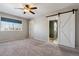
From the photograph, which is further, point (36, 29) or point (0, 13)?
point (36, 29)

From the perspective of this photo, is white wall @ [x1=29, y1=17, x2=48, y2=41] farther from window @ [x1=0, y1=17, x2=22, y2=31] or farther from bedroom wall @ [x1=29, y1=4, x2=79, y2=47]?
window @ [x1=0, y1=17, x2=22, y2=31]

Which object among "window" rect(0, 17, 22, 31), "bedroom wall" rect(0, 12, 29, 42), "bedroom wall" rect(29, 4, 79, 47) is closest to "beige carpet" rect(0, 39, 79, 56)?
"bedroom wall" rect(0, 12, 29, 42)

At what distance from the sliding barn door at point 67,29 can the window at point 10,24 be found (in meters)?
4.52

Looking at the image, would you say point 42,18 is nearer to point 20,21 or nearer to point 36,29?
point 36,29

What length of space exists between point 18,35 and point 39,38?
2168 millimetres

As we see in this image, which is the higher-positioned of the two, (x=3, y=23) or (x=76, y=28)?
(x=3, y=23)

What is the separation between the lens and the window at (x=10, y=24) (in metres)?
6.71

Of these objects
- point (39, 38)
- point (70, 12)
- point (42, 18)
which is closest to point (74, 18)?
point (70, 12)

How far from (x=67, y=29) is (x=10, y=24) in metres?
5.09

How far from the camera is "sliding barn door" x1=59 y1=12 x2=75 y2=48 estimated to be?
466 centimetres

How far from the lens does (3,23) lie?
678 cm

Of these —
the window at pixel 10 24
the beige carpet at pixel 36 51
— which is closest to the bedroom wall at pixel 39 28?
the window at pixel 10 24

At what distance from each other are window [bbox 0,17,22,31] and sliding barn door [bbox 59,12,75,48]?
4.52 meters

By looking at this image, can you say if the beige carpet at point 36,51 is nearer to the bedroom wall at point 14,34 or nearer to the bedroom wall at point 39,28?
the bedroom wall at point 14,34
